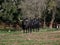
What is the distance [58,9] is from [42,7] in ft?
14.8

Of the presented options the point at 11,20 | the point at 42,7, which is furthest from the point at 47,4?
the point at 11,20

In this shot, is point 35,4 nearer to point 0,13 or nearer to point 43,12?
point 43,12

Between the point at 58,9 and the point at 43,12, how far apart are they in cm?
297

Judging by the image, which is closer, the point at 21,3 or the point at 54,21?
the point at 21,3

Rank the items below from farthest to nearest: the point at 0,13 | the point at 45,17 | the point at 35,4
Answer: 1. the point at 45,17
2. the point at 0,13
3. the point at 35,4

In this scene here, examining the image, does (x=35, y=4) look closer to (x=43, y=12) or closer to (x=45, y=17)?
(x=43, y=12)

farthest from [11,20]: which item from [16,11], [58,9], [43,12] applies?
[58,9]

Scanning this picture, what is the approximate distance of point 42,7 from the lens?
36094 millimetres

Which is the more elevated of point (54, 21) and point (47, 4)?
point (47, 4)

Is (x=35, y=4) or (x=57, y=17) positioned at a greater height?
(x=35, y=4)

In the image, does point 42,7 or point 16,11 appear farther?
point 16,11

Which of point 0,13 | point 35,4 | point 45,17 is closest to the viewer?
point 35,4

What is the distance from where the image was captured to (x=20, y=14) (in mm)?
39062

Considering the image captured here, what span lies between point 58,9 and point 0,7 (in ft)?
31.1
